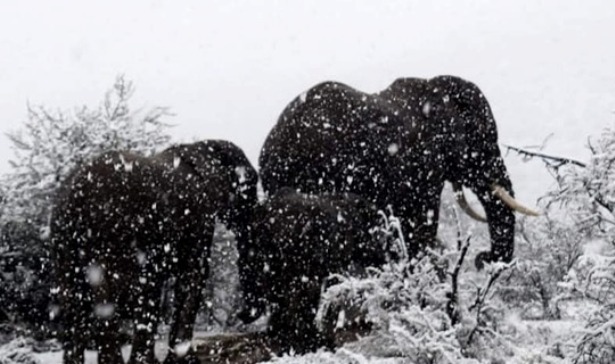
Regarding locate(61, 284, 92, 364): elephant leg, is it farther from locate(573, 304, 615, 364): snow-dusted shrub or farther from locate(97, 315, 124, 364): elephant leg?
locate(573, 304, 615, 364): snow-dusted shrub

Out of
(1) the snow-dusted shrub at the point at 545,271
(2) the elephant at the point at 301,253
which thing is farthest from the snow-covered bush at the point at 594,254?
(1) the snow-dusted shrub at the point at 545,271

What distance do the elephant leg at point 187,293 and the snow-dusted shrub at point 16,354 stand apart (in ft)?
4.23

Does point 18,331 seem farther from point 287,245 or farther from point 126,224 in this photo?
point 287,245

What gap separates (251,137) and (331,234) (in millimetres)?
46265

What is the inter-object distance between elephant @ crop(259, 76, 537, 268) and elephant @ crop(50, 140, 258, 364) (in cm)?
156

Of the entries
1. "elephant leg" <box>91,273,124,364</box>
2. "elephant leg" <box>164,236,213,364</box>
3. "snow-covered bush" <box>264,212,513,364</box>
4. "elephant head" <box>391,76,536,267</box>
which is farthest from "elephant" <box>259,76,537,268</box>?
"snow-covered bush" <box>264,212,513,364</box>

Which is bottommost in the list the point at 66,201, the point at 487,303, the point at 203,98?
the point at 487,303

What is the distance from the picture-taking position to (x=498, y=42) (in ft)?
251

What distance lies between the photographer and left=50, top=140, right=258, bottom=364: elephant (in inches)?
301

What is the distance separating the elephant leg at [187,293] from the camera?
8359 mm

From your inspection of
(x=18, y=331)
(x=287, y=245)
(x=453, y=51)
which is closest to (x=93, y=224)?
(x=287, y=245)

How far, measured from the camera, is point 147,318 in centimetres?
805

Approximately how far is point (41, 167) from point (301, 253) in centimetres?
482

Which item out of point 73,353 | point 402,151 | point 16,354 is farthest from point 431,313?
point 402,151
